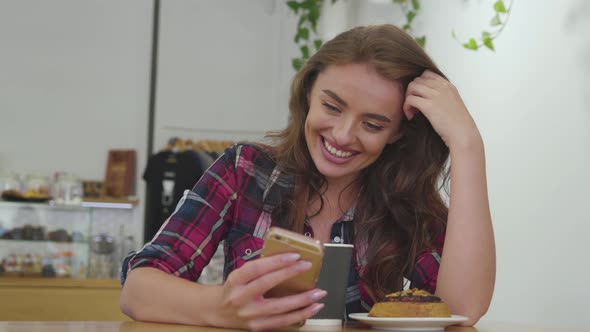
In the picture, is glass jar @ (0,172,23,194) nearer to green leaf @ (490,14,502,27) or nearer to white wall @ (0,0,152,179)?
white wall @ (0,0,152,179)

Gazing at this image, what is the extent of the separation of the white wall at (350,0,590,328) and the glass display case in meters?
2.18

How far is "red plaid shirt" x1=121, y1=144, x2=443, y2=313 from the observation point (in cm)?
161

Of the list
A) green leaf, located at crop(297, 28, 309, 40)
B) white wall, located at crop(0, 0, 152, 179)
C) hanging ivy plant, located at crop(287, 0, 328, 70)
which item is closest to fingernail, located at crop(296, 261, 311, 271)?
hanging ivy plant, located at crop(287, 0, 328, 70)

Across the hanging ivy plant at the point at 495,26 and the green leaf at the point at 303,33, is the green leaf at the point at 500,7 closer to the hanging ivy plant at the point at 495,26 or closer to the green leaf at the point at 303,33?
the hanging ivy plant at the point at 495,26

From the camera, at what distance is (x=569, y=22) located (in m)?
2.33

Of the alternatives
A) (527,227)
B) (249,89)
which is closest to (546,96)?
(527,227)

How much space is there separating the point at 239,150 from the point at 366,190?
0.33 metres

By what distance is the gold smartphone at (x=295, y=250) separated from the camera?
1.04 metres

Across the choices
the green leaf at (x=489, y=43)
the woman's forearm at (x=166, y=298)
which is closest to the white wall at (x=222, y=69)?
the green leaf at (x=489, y=43)

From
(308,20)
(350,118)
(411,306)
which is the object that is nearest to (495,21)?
(350,118)

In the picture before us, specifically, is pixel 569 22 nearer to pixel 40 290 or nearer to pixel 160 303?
pixel 160 303

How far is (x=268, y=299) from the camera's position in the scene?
3.54ft

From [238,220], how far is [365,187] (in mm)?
346

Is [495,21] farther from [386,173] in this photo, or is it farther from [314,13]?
[314,13]
